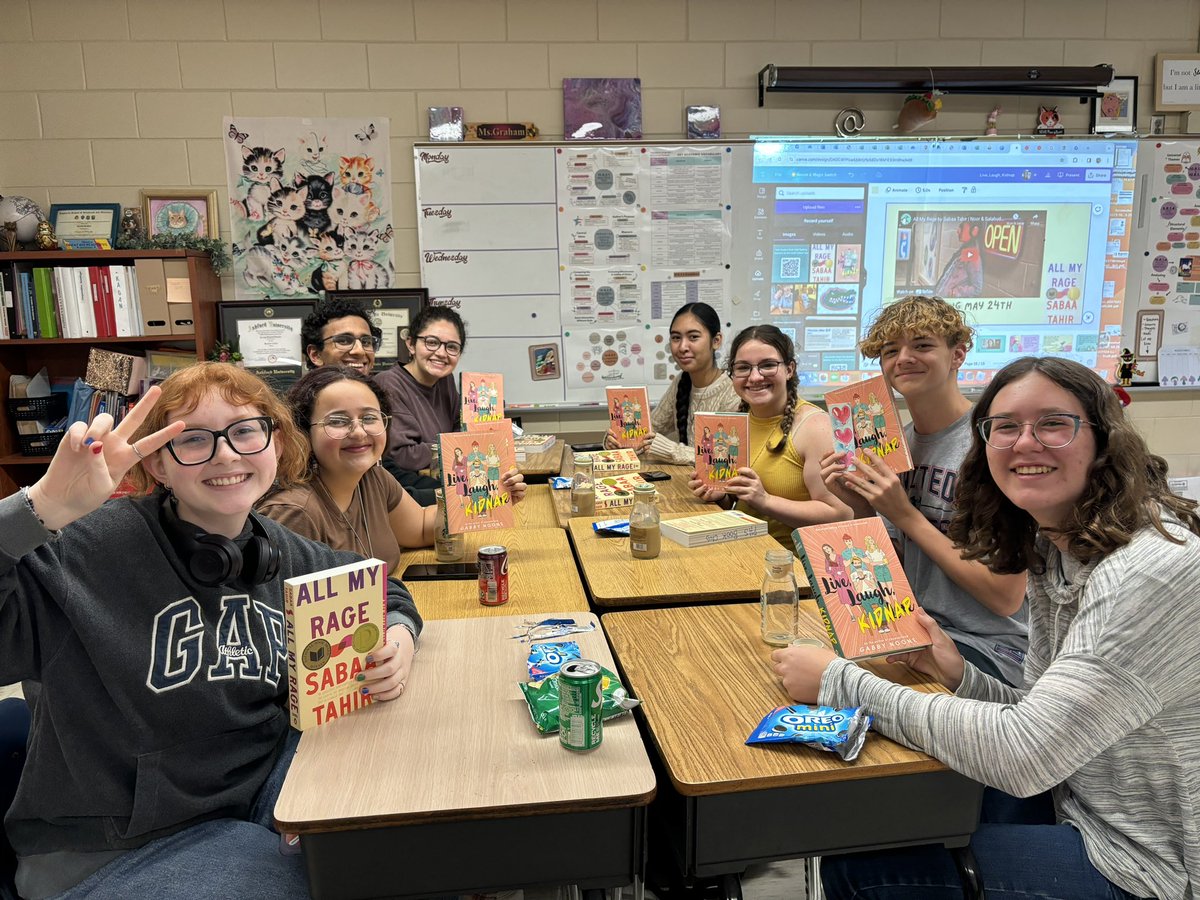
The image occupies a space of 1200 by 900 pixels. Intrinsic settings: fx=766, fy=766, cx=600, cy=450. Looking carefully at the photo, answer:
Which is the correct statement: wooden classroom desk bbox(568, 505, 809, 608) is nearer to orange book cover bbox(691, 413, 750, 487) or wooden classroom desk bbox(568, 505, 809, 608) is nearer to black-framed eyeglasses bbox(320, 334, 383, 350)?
orange book cover bbox(691, 413, 750, 487)

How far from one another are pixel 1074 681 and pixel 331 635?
116 centimetres

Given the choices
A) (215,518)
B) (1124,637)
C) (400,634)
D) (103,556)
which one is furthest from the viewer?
(400,634)

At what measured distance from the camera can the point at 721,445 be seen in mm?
2719

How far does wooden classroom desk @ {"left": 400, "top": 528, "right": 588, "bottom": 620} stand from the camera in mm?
1870

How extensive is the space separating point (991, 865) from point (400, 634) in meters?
1.13

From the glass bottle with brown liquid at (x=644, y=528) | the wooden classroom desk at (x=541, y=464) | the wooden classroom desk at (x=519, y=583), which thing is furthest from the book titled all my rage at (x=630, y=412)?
the glass bottle with brown liquid at (x=644, y=528)

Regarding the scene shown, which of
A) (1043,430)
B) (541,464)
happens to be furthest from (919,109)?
(1043,430)

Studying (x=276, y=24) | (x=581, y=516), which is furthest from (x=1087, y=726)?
(x=276, y=24)

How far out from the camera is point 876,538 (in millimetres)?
1557

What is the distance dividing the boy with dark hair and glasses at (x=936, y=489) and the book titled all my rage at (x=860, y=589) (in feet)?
1.56

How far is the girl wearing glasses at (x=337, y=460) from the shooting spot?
188 cm

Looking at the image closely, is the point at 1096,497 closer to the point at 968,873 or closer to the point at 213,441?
the point at 968,873

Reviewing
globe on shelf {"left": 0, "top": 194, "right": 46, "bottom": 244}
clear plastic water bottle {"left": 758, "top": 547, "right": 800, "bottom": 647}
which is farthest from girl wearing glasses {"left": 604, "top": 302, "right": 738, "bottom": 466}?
globe on shelf {"left": 0, "top": 194, "right": 46, "bottom": 244}

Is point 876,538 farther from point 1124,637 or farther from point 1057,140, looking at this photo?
point 1057,140
